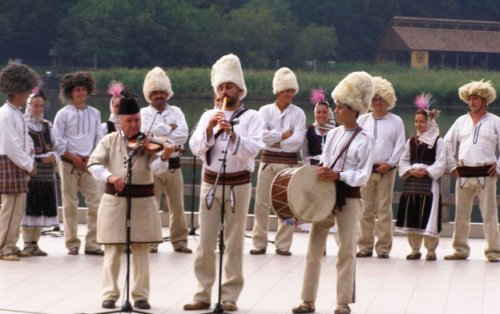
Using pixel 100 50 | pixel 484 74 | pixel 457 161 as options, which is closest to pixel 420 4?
pixel 484 74

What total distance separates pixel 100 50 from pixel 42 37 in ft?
14.6

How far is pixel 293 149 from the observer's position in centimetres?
1090

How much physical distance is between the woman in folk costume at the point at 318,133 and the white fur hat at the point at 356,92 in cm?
226

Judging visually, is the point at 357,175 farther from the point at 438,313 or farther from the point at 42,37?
the point at 42,37

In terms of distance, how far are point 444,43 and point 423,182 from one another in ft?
150

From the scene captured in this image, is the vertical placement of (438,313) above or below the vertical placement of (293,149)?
below

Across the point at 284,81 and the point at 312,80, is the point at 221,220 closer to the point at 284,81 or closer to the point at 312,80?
the point at 284,81

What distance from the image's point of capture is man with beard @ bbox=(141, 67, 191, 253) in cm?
1060

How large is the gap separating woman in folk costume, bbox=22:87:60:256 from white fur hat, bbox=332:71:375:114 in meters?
3.16

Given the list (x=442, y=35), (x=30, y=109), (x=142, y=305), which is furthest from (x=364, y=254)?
(x=442, y=35)

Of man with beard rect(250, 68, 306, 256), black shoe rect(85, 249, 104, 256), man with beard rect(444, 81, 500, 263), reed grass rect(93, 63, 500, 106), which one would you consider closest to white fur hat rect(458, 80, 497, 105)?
man with beard rect(444, 81, 500, 263)

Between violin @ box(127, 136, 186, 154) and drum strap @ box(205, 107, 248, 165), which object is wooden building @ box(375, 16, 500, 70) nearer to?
drum strap @ box(205, 107, 248, 165)

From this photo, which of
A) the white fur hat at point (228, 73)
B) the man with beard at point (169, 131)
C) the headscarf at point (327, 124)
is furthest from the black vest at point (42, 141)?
the white fur hat at point (228, 73)

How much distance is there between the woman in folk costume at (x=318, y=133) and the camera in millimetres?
10789
